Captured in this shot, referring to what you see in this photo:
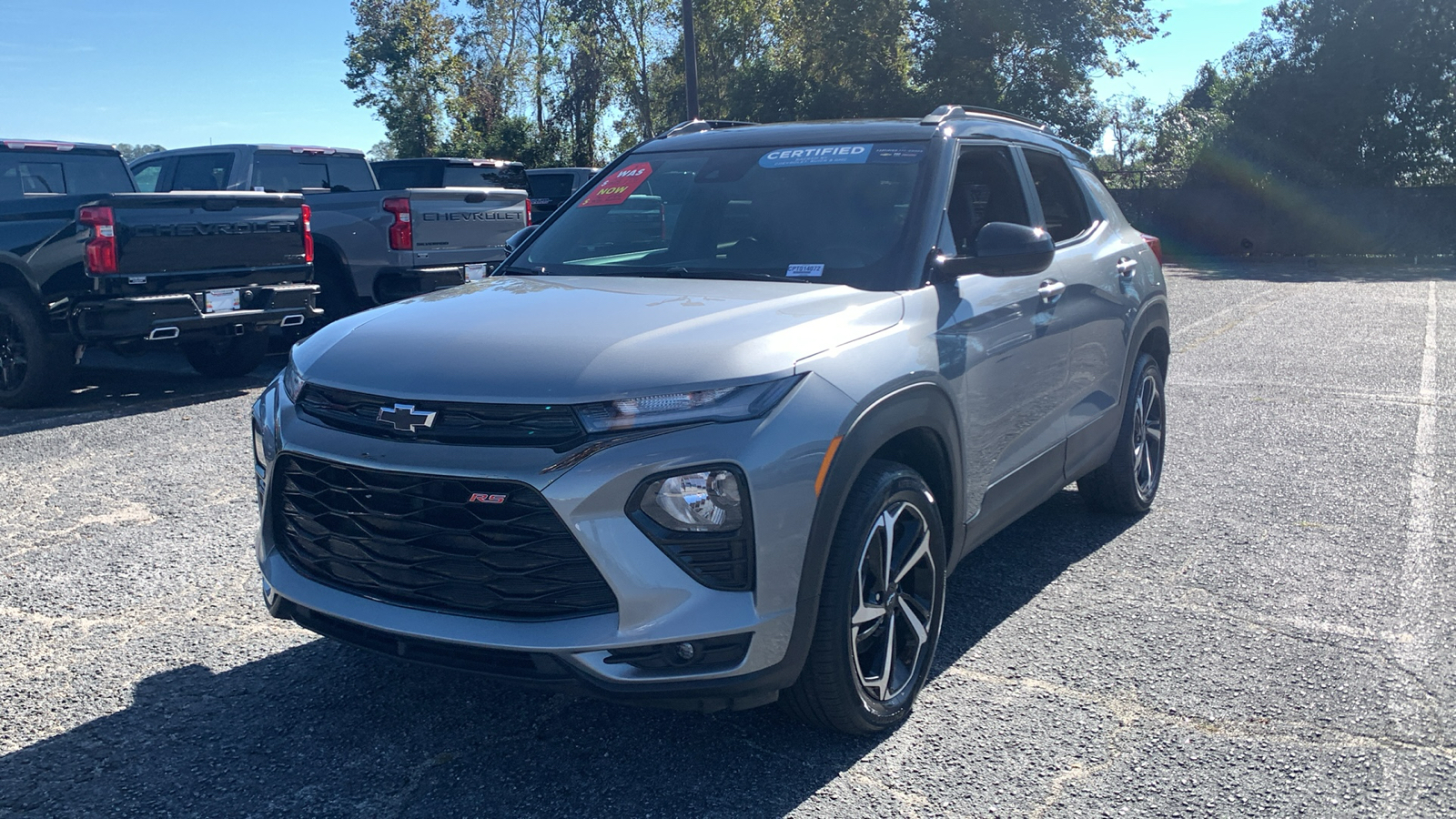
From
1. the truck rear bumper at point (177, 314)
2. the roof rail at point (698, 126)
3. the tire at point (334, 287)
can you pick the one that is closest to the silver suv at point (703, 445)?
the roof rail at point (698, 126)

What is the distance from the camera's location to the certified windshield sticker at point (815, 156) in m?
4.25

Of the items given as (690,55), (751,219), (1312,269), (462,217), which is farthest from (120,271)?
(1312,269)

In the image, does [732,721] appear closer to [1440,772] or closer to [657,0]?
[1440,772]

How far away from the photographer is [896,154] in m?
4.20

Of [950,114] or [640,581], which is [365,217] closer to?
[950,114]

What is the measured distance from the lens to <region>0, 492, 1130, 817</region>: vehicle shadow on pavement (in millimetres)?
3033

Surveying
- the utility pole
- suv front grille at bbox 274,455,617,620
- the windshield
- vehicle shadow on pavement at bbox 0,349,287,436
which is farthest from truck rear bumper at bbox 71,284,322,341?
the utility pole

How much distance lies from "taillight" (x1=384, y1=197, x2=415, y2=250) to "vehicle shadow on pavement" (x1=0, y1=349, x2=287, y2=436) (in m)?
1.64

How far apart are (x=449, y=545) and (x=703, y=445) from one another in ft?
2.29

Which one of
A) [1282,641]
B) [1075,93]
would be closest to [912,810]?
[1282,641]

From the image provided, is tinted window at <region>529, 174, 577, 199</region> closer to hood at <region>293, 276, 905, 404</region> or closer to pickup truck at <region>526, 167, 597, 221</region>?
pickup truck at <region>526, 167, 597, 221</region>

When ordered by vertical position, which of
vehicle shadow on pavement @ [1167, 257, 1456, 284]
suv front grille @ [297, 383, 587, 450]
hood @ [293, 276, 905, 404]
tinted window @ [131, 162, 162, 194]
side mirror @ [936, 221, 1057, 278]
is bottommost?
vehicle shadow on pavement @ [1167, 257, 1456, 284]

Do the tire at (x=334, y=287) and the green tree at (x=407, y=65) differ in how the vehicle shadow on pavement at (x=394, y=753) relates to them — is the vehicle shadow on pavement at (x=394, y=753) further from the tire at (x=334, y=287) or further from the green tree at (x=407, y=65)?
the green tree at (x=407, y=65)

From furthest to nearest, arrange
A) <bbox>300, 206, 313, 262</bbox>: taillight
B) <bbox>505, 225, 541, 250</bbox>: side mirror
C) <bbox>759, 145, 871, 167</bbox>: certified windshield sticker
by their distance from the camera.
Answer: <bbox>300, 206, 313, 262</bbox>: taillight → <bbox>505, 225, 541, 250</bbox>: side mirror → <bbox>759, 145, 871, 167</bbox>: certified windshield sticker
